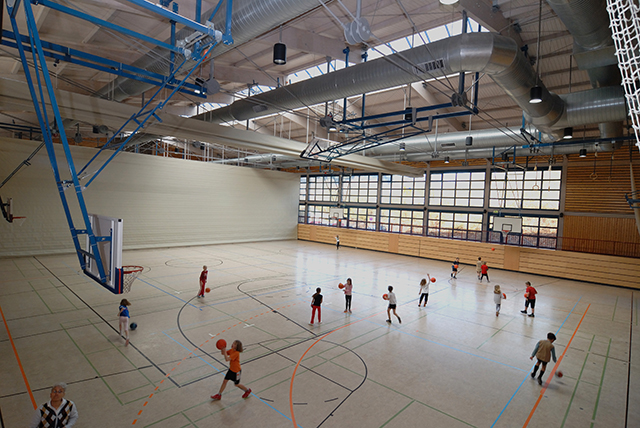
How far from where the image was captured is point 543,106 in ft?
35.4

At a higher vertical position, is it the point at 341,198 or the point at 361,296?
the point at 341,198

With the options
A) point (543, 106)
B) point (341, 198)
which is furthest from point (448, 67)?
point (341, 198)

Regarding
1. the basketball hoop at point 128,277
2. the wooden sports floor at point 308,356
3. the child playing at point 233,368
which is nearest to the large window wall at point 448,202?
the wooden sports floor at point 308,356

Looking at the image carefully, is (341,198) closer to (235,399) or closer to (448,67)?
(448,67)

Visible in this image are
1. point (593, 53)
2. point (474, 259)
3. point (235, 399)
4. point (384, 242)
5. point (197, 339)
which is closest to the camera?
point (235, 399)

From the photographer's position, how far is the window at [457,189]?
2656 centimetres

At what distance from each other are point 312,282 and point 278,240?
684 inches

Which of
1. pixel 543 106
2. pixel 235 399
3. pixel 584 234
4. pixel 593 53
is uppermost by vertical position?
pixel 593 53

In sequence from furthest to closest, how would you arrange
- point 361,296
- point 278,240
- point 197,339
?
point 278,240
point 361,296
point 197,339

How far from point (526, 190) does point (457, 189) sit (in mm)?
4822

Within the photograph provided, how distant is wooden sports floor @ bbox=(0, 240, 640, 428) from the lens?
6527mm

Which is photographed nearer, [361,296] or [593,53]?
[593,53]

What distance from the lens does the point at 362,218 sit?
110 feet

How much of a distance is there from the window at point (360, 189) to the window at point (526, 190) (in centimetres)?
1050
